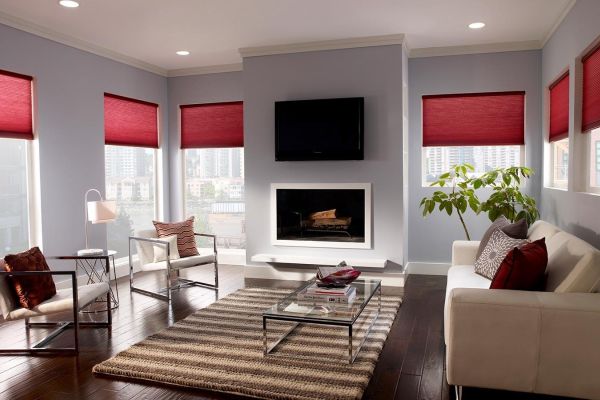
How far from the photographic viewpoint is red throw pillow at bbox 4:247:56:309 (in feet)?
11.2

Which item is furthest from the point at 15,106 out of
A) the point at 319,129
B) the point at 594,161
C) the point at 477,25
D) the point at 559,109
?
the point at 559,109

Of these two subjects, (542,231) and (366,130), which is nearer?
(542,231)

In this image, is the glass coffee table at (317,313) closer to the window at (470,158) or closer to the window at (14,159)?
the window at (470,158)

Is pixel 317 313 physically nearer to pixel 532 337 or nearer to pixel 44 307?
pixel 532 337

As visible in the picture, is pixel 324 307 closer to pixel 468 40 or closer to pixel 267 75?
pixel 267 75

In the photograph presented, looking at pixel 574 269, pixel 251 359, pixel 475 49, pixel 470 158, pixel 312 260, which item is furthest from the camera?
pixel 470 158

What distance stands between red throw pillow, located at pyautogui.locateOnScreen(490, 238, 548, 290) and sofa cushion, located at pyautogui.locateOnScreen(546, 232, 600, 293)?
0.09m

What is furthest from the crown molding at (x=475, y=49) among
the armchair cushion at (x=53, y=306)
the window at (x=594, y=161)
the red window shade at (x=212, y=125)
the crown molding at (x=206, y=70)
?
the armchair cushion at (x=53, y=306)

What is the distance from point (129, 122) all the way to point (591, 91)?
483 centimetres

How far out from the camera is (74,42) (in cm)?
518

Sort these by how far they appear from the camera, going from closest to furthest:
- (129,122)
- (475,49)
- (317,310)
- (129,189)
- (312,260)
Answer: (317,310) < (312,260) < (475,49) < (129,122) < (129,189)

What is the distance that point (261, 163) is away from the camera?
576cm

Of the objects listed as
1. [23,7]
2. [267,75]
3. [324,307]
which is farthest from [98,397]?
[267,75]

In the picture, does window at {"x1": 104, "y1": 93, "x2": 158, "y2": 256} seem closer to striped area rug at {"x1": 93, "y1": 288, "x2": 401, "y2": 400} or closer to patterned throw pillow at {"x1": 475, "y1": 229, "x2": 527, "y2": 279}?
striped area rug at {"x1": 93, "y1": 288, "x2": 401, "y2": 400}
